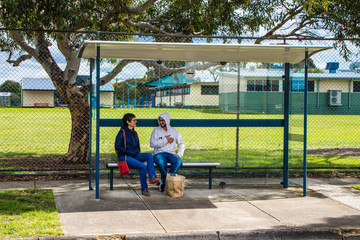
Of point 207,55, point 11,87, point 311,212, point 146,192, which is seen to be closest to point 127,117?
point 146,192

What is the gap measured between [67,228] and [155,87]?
4.28 m

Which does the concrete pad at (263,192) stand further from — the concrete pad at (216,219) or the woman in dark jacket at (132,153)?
the woman in dark jacket at (132,153)

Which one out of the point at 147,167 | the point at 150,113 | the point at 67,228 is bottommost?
the point at 67,228

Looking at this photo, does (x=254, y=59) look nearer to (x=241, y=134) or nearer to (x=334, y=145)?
(x=334, y=145)

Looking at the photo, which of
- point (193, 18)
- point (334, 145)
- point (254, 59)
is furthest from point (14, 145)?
point (334, 145)

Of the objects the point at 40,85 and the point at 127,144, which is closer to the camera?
the point at 127,144

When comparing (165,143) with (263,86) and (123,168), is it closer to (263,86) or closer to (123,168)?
(123,168)

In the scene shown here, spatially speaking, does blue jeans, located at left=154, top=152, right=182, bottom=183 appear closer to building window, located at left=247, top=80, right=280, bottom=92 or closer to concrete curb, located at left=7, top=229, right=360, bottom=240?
concrete curb, located at left=7, top=229, right=360, bottom=240

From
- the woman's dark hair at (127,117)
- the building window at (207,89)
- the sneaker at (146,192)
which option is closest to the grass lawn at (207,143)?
the building window at (207,89)

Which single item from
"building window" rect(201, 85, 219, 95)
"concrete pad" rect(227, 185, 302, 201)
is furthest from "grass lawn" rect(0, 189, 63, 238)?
"building window" rect(201, 85, 219, 95)

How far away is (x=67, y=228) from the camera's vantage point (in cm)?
538

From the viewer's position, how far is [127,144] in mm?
7512

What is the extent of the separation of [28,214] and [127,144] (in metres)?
2.16

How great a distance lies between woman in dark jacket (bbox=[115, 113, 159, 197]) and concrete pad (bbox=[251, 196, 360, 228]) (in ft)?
5.75
